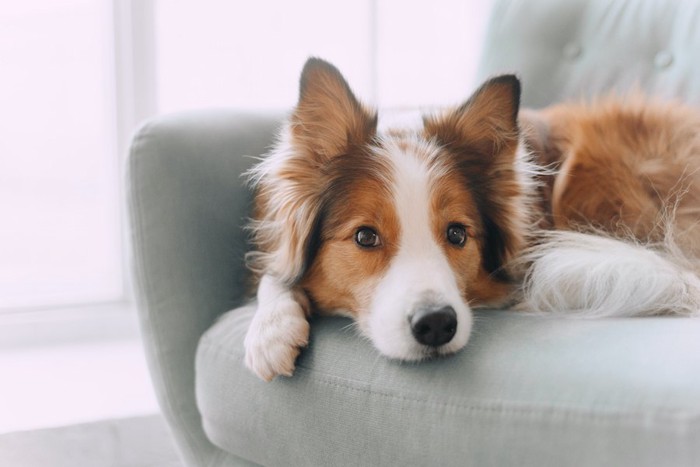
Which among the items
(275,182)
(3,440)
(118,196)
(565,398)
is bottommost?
(3,440)

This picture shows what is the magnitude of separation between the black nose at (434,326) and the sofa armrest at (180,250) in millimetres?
733

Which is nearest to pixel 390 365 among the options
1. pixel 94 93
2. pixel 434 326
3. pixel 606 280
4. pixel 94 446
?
pixel 434 326

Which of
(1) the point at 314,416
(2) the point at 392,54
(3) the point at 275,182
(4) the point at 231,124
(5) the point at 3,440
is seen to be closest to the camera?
(1) the point at 314,416

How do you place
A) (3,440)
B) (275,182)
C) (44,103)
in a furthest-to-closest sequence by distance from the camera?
(44,103)
(3,440)
(275,182)

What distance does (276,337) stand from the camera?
1.59 m

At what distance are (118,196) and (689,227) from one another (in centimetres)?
275

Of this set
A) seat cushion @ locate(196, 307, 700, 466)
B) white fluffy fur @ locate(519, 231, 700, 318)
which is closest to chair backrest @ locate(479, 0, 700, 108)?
white fluffy fur @ locate(519, 231, 700, 318)

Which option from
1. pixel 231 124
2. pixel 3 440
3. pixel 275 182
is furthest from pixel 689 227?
pixel 3 440

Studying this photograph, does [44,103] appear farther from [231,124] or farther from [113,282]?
[231,124]

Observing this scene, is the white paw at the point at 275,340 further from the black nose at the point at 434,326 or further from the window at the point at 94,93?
the window at the point at 94,93

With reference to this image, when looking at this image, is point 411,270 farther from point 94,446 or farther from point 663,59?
point 94,446

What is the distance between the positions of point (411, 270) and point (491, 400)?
0.37 m

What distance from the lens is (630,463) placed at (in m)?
1.16

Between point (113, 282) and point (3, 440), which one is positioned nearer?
point (3, 440)
